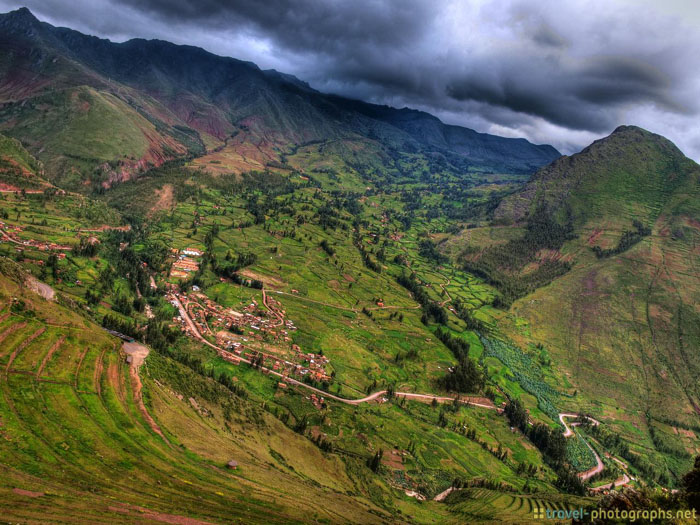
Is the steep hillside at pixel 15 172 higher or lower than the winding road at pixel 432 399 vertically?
higher

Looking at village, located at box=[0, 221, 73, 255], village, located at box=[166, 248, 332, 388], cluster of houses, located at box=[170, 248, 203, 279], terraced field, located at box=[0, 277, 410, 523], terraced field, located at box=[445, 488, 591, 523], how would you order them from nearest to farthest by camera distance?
terraced field, located at box=[0, 277, 410, 523]
terraced field, located at box=[445, 488, 591, 523]
village, located at box=[166, 248, 332, 388]
village, located at box=[0, 221, 73, 255]
cluster of houses, located at box=[170, 248, 203, 279]

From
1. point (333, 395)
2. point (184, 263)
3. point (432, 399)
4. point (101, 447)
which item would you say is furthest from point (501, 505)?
point (184, 263)

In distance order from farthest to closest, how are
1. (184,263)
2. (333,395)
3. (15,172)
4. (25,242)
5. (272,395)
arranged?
(15,172)
(184,263)
(25,242)
(333,395)
(272,395)

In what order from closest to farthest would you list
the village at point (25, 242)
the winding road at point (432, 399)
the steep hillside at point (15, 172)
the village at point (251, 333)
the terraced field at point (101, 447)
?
1. the terraced field at point (101, 447)
2. the winding road at point (432, 399)
3. the village at point (251, 333)
4. the village at point (25, 242)
5. the steep hillside at point (15, 172)

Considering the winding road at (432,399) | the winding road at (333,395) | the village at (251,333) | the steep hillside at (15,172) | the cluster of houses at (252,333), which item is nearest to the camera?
the winding road at (432,399)

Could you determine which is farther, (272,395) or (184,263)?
(184,263)

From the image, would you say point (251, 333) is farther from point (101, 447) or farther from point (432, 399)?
point (101, 447)

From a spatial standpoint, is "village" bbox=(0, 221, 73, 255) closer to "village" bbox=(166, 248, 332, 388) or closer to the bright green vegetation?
the bright green vegetation

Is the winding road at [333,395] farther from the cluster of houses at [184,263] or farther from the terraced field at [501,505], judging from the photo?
the terraced field at [501,505]

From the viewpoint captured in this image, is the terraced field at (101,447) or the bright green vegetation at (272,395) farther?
the bright green vegetation at (272,395)

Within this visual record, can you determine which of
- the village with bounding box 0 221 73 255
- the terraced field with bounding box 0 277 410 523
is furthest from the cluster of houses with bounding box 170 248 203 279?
the terraced field with bounding box 0 277 410 523

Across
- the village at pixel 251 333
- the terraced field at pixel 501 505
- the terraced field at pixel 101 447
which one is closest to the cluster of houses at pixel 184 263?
the village at pixel 251 333
